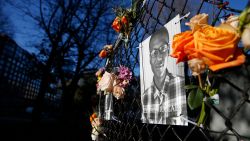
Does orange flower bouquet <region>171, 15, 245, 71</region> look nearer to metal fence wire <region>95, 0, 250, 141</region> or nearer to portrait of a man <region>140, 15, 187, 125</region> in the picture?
metal fence wire <region>95, 0, 250, 141</region>

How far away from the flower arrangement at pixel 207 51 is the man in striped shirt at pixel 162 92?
106 mm

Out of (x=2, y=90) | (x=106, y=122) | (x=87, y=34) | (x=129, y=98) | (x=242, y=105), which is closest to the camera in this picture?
(x=242, y=105)

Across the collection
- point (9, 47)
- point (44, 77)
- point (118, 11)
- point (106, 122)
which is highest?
point (9, 47)

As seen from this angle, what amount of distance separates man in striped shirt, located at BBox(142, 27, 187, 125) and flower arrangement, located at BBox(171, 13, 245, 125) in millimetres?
106

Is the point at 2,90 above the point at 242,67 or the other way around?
above

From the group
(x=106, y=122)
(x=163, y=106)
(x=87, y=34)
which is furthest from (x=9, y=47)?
(x=163, y=106)

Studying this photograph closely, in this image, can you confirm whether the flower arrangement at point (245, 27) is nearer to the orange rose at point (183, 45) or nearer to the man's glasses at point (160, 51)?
the orange rose at point (183, 45)

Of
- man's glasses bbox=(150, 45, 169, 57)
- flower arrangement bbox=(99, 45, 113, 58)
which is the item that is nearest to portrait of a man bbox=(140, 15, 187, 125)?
man's glasses bbox=(150, 45, 169, 57)

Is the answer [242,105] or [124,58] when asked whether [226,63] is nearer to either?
[242,105]

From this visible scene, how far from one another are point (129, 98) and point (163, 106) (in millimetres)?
548

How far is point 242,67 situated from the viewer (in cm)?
41

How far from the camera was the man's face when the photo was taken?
723 millimetres

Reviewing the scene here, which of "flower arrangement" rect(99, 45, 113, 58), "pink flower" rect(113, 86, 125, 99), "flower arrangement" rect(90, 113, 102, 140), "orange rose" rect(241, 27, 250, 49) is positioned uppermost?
"flower arrangement" rect(99, 45, 113, 58)

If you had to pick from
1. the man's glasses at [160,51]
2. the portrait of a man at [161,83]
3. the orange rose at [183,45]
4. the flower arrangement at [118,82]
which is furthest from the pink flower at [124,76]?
the orange rose at [183,45]
